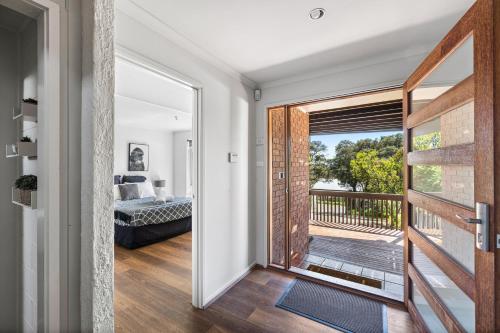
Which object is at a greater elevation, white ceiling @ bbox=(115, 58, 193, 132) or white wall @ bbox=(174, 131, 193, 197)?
white ceiling @ bbox=(115, 58, 193, 132)

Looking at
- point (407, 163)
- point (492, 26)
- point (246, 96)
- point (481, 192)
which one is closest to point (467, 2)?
point (492, 26)

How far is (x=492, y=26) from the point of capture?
954mm

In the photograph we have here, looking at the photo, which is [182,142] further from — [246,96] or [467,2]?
[467,2]

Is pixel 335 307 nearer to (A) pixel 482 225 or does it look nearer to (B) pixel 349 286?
(B) pixel 349 286

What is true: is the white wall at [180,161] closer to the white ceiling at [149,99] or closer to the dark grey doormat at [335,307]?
the white ceiling at [149,99]

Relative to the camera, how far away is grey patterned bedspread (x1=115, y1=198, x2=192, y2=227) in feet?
11.6

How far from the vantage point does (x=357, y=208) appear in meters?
4.87

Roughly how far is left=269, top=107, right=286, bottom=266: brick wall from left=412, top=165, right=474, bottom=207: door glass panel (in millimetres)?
1503

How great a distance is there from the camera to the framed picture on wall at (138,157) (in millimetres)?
5668

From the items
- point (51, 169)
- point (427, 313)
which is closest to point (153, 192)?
point (51, 169)

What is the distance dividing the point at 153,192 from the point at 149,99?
2.75m

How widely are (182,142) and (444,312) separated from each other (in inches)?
252

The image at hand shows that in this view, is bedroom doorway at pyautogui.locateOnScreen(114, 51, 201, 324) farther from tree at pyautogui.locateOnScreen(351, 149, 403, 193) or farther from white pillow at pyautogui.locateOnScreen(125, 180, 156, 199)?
tree at pyautogui.locateOnScreen(351, 149, 403, 193)

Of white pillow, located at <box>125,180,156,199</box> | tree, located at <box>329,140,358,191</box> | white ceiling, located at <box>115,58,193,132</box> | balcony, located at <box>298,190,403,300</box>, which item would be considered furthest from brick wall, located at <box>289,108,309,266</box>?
white pillow, located at <box>125,180,156,199</box>
